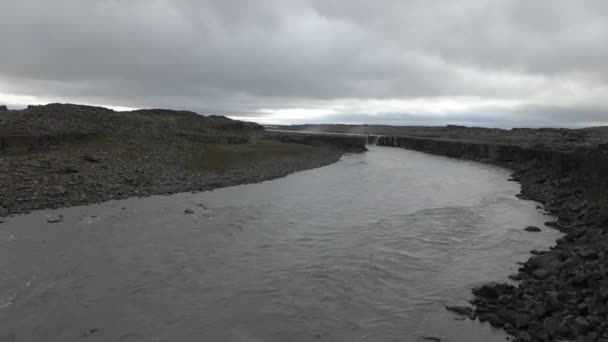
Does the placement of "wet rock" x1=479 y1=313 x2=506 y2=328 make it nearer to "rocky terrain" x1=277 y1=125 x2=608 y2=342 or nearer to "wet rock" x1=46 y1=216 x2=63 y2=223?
"rocky terrain" x1=277 y1=125 x2=608 y2=342

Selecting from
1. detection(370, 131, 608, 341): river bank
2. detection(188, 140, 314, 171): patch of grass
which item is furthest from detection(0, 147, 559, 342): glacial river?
detection(188, 140, 314, 171): patch of grass

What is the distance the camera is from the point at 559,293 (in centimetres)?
913

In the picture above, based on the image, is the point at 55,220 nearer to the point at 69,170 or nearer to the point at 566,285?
the point at 69,170

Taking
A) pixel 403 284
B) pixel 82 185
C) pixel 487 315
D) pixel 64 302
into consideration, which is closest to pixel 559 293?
pixel 487 315

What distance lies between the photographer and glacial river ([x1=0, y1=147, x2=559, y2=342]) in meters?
8.37

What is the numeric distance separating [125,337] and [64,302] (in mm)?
2357

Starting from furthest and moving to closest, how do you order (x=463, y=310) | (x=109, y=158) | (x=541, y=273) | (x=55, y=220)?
(x=109, y=158), (x=55, y=220), (x=541, y=273), (x=463, y=310)

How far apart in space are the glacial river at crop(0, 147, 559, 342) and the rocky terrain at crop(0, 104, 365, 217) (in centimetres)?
220

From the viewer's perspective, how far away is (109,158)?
26.1m

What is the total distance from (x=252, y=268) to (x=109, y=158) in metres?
18.8

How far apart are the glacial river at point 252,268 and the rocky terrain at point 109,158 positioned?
220 centimetres

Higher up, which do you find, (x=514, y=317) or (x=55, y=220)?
(x=55, y=220)

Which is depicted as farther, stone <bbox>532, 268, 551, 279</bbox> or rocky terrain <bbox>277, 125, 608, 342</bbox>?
stone <bbox>532, 268, 551, 279</bbox>

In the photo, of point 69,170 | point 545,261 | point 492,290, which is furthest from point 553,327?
point 69,170
